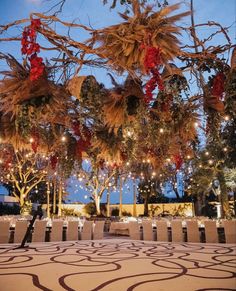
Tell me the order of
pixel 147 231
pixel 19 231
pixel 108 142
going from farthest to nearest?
pixel 147 231 → pixel 19 231 → pixel 108 142

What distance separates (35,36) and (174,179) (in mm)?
18655

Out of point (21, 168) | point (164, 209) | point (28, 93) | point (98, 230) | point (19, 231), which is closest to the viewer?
point (28, 93)

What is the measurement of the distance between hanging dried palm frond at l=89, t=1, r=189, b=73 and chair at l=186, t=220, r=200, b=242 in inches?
245

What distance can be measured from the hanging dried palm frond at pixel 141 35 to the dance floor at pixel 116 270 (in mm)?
2487

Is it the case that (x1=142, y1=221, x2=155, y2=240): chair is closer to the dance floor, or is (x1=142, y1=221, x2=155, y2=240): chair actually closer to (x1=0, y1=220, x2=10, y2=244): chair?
the dance floor

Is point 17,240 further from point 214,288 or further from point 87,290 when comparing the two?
point 214,288

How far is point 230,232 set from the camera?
8195 mm

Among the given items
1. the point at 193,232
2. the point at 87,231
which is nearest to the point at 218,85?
the point at 193,232

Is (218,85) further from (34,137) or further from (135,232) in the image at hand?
(135,232)

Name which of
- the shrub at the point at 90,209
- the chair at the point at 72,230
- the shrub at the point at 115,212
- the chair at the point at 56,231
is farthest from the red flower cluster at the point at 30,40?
the shrub at the point at 115,212

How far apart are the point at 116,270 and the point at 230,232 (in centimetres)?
462

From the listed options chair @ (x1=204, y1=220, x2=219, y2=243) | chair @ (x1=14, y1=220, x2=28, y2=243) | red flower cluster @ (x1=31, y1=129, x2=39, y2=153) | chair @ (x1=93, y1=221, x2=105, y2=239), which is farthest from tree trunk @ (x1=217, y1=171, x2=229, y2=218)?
red flower cluster @ (x1=31, y1=129, x2=39, y2=153)

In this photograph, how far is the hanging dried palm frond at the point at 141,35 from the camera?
287 centimetres

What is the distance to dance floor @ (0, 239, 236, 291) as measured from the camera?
12.1 feet
